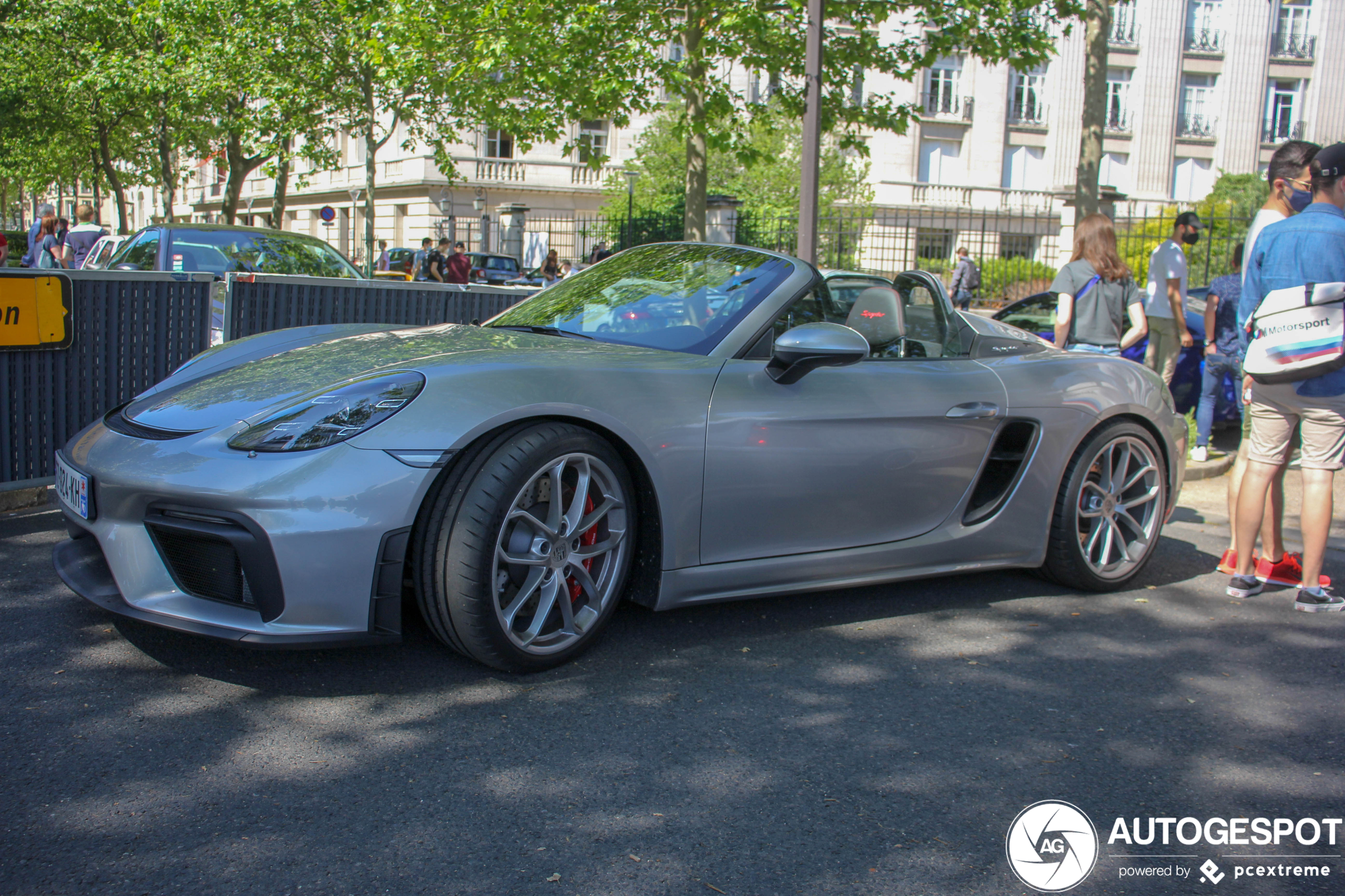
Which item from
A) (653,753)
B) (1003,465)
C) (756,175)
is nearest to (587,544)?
(653,753)

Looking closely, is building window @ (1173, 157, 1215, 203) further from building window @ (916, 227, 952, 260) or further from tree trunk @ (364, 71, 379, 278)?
tree trunk @ (364, 71, 379, 278)

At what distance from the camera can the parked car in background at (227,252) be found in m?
Answer: 9.98

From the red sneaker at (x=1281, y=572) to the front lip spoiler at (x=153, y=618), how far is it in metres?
3.82

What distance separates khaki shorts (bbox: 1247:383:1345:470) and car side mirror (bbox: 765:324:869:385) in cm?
210

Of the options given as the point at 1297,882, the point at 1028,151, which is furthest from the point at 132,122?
the point at 1297,882

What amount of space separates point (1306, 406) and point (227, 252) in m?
8.82

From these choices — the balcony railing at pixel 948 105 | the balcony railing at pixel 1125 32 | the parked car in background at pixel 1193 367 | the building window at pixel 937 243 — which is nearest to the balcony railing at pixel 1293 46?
the balcony railing at pixel 1125 32

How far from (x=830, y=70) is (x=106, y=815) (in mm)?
15452

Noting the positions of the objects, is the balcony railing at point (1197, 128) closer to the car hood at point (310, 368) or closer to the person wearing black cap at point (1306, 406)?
the person wearing black cap at point (1306, 406)

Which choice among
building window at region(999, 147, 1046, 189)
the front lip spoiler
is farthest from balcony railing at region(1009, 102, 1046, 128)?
the front lip spoiler

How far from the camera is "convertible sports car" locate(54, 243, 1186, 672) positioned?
2.88 meters

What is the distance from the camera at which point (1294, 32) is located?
1742 inches

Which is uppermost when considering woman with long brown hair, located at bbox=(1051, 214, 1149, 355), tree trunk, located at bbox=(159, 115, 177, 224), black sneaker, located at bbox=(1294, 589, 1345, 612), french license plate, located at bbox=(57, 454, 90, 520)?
tree trunk, located at bbox=(159, 115, 177, 224)

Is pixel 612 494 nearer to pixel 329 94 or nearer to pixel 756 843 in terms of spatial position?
pixel 756 843
